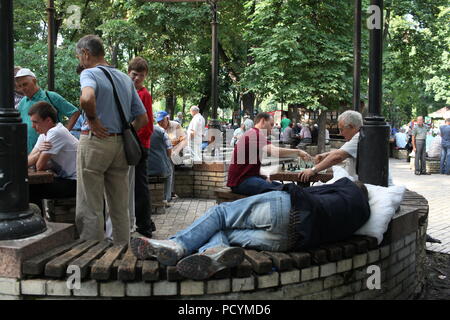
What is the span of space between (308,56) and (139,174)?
54.4 feet

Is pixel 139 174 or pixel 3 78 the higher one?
pixel 3 78

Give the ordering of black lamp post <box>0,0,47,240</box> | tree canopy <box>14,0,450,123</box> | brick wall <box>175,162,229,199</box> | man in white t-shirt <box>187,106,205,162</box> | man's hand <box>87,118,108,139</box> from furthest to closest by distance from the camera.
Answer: tree canopy <box>14,0,450,123</box> < man in white t-shirt <box>187,106,205,162</box> < brick wall <box>175,162,229,199</box> < man's hand <box>87,118,108,139</box> < black lamp post <box>0,0,47,240</box>

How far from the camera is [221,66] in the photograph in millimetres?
31297

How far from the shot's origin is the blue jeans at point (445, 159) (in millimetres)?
16869

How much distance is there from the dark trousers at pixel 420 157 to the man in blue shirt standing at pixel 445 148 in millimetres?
606

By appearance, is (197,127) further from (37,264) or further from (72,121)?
(37,264)

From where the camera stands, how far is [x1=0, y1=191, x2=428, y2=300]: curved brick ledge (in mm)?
3033

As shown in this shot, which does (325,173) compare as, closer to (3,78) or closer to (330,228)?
(330,228)

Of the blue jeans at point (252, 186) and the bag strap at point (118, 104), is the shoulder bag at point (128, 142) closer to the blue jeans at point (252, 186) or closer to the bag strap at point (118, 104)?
the bag strap at point (118, 104)

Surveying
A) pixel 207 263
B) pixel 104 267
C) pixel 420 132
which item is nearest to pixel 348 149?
pixel 207 263

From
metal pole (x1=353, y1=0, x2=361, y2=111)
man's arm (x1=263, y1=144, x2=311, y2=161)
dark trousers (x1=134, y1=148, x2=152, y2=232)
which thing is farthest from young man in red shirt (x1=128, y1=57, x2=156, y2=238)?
metal pole (x1=353, y1=0, x2=361, y2=111)

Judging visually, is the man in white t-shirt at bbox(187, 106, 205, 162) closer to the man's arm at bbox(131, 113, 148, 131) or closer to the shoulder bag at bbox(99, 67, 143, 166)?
the man's arm at bbox(131, 113, 148, 131)

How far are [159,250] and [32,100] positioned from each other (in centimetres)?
322
